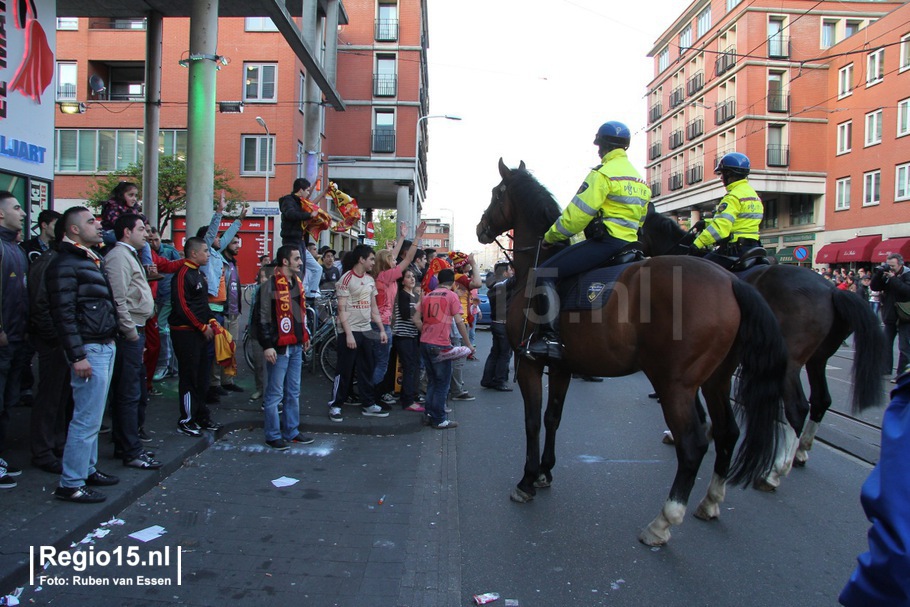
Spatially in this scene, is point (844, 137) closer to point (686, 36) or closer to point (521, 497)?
point (686, 36)

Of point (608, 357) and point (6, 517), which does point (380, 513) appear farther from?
point (6, 517)

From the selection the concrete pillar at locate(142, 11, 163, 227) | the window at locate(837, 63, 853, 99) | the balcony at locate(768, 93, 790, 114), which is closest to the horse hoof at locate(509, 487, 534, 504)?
the concrete pillar at locate(142, 11, 163, 227)

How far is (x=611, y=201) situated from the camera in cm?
474

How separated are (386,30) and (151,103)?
28.8 m

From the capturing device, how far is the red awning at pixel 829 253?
33.4m

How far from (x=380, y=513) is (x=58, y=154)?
33983mm

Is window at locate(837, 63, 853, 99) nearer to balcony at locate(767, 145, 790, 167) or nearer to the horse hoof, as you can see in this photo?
balcony at locate(767, 145, 790, 167)

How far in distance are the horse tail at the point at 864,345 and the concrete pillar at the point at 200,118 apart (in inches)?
340

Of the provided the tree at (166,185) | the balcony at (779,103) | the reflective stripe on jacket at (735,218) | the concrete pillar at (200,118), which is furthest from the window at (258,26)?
the balcony at (779,103)

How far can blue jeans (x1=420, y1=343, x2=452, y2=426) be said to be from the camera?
280 inches

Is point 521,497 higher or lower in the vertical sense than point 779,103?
lower

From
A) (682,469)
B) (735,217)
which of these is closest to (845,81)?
(735,217)

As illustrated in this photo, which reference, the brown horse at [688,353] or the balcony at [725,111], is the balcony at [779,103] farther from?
the brown horse at [688,353]

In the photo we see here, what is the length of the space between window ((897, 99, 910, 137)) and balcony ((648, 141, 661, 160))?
2187 cm
